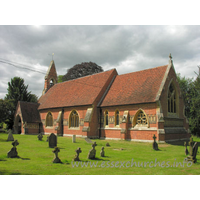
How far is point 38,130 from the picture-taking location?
3525cm

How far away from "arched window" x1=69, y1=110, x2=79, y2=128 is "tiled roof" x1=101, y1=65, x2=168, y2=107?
209 inches

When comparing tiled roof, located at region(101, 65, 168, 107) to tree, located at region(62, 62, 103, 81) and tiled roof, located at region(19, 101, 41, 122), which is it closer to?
tiled roof, located at region(19, 101, 41, 122)

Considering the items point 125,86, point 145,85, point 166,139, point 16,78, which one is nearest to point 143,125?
point 166,139

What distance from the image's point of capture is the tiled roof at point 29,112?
34.4 meters

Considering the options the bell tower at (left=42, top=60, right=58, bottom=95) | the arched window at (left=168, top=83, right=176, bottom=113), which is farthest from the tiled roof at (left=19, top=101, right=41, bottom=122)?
the arched window at (left=168, top=83, right=176, bottom=113)

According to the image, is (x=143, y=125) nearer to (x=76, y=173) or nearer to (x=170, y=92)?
(x=170, y=92)

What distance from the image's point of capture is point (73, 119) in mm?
29812

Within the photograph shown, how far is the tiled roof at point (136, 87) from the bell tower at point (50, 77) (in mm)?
19181

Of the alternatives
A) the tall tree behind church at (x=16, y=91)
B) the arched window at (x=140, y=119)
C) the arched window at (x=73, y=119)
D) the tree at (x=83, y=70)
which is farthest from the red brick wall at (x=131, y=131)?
the tree at (x=83, y=70)

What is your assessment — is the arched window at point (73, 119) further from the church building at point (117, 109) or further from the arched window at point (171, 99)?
the arched window at point (171, 99)

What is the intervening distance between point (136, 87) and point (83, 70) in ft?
98.1

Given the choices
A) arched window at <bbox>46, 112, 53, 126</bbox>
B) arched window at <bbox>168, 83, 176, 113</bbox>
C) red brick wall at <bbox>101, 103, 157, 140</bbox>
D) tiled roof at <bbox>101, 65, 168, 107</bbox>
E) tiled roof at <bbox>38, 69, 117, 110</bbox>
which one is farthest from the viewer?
arched window at <bbox>46, 112, 53, 126</bbox>

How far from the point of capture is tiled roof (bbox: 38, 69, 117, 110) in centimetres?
2853

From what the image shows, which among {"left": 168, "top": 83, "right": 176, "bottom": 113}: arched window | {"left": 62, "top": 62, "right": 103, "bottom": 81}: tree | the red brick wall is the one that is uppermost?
{"left": 62, "top": 62, "right": 103, "bottom": 81}: tree
